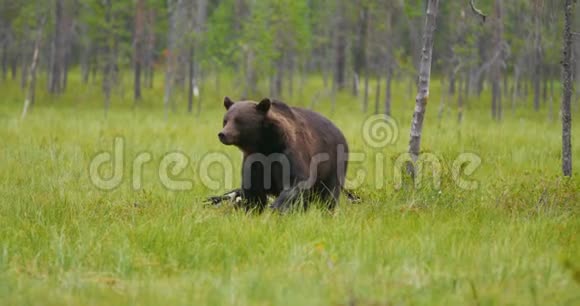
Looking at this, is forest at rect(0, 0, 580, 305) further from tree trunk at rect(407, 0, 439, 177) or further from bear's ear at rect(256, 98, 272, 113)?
bear's ear at rect(256, 98, 272, 113)

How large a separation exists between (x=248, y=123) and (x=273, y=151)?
37 cm

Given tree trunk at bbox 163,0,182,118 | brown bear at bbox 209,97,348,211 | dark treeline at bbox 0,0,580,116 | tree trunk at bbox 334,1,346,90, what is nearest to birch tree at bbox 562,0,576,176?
brown bear at bbox 209,97,348,211

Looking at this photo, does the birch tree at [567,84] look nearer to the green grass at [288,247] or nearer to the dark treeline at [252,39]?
the green grass at [288,247]

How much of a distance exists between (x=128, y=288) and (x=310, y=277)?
1.08 meters

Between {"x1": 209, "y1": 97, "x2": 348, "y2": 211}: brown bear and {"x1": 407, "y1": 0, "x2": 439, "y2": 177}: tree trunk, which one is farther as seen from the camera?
{"x1": 407, "y1": 0, "x2": 439, "y2": 177}: tree trunk

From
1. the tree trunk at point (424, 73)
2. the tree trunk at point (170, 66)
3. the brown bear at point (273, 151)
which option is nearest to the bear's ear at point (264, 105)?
the brown bear at point (273, 151)

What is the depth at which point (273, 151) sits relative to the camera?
262 inches

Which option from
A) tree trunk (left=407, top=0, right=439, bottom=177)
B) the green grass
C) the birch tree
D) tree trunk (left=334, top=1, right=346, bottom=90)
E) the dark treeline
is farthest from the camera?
tree trunk (left=334, top=1, right=346, bottom=90)

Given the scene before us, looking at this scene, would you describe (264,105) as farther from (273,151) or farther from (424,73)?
(424,73)

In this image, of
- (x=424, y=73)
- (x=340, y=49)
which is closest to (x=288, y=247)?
(x=424, y=73)

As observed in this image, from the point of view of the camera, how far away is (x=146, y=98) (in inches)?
1345

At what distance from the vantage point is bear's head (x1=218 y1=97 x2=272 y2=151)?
21.3 feet

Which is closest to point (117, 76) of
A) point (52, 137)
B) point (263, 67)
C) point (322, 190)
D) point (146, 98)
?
point (146, 98)

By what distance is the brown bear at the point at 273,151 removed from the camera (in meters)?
6.49
